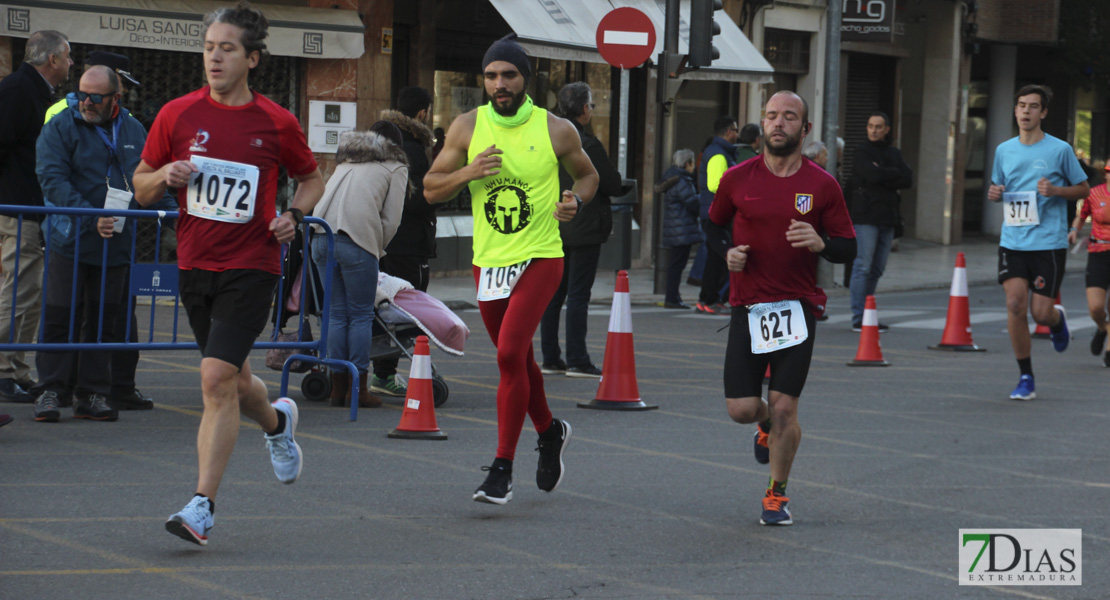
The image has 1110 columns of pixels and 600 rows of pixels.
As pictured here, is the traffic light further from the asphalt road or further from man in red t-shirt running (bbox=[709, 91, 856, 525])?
man in red t-shirt running (bbox=[709, 91, 856, 525])

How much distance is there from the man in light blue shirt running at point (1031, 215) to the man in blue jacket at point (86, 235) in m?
5.39

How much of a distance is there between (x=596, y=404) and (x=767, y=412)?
2.89 metres

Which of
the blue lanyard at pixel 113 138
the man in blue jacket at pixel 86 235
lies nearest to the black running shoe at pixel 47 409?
the man in blue jacket at pixel 86 235

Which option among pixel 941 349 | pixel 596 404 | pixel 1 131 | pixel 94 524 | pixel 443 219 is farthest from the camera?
pixel 443 219

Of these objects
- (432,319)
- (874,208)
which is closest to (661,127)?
(874,208)

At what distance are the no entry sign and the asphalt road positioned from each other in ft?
17.9

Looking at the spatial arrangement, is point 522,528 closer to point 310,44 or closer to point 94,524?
point 94,524

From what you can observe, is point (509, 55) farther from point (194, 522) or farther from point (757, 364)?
point (194, 522)

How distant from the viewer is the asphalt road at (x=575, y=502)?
5.06 metres

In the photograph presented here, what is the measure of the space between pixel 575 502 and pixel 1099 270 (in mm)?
6757

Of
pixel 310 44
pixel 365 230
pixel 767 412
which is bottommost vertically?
pixel 767 412

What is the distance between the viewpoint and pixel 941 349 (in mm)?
12781

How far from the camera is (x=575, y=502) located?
6387mm

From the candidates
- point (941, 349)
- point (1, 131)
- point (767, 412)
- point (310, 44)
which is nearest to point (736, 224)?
point (767, 412)
